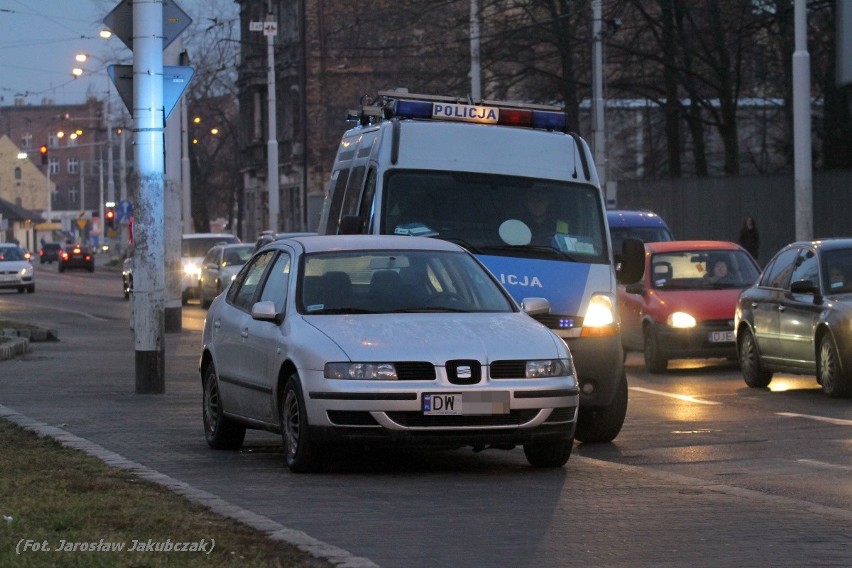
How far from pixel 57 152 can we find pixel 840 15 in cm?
17262

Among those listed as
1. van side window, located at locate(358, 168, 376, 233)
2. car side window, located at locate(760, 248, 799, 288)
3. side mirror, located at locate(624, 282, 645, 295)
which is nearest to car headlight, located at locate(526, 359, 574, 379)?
van side window, located at locate(358, 168, 376, 233)

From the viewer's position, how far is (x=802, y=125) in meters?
31.7

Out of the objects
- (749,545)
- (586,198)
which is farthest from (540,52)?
(749,545)

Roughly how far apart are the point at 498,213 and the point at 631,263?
44.7 inches

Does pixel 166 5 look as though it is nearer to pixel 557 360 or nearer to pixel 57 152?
pixel 557 360

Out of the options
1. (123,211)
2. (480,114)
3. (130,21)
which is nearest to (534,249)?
(480,114)

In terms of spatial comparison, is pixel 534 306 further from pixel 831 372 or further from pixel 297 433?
pixel 831 372

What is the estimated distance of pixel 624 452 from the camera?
12508 mm

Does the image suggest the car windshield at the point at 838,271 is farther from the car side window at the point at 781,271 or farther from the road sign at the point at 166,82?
the road sign at the point at 166,82

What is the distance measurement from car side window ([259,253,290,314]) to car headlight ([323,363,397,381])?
1102 millimetres

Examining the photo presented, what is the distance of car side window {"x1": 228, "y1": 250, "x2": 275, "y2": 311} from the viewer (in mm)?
12258

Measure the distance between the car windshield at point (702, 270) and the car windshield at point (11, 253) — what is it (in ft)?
114

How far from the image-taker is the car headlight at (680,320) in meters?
20.9

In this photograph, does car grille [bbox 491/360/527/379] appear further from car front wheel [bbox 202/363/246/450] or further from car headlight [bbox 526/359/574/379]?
car front wheel [bbox 202/363/246/450]
